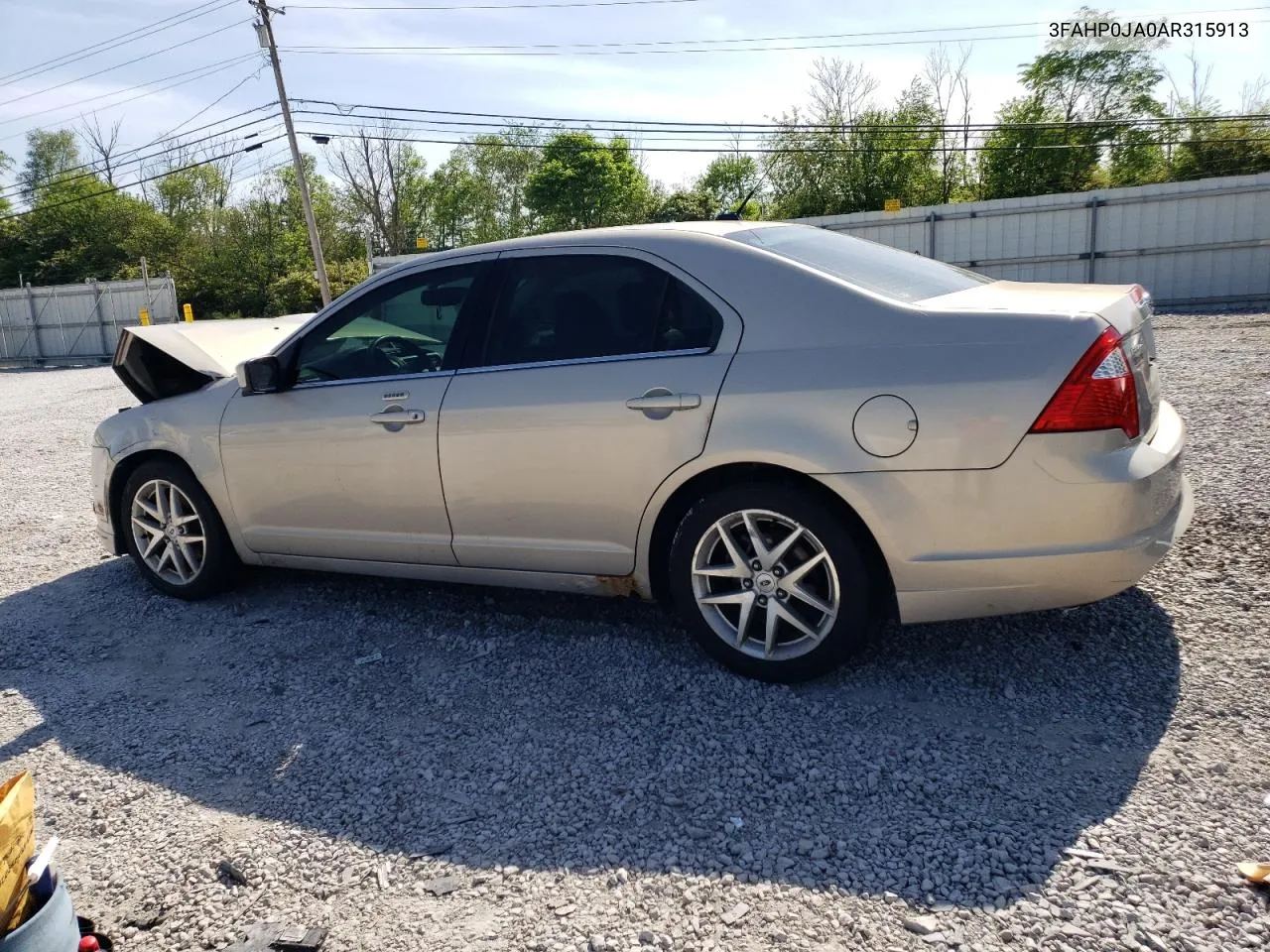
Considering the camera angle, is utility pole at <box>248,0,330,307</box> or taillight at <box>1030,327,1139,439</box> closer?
taillight at <box>1030,327,1139,439</box>

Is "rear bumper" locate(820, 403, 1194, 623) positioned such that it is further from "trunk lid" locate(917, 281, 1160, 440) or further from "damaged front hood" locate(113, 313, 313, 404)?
"damaged front hood" locate(113, 313, 313, 404)

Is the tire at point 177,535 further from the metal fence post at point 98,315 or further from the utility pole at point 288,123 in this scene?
the metal fence post at point 98,315

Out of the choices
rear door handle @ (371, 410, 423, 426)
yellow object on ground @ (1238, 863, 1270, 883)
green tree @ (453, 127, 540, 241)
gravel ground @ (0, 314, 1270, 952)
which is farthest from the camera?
green tree @ (453, 127, 540, 241)

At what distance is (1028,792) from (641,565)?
161cm

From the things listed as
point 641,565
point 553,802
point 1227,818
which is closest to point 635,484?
point 641,565

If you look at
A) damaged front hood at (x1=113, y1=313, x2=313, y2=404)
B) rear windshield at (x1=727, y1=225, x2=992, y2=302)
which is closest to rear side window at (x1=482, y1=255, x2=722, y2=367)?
rear windshield at (x1=727, y1=225, x2=992, y2=302)

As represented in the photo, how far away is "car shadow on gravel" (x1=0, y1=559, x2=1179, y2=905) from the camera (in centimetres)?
275

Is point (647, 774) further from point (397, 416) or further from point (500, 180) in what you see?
point (500, 180)

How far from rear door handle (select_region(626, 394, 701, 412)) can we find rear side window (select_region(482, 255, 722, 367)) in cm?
21

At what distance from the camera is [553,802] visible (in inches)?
120

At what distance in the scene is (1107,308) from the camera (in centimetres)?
320

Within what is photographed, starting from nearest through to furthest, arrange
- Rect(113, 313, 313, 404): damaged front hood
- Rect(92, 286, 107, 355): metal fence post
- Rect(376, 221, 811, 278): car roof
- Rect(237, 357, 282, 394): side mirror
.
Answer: Rect(376, 221, 811, 278): car roof → Rect(237, 357, 282, 394): side mirror → Rect(113, 313, 313, 404): damaged front hood → Rect(92, 286, 107, 355): metal fence post

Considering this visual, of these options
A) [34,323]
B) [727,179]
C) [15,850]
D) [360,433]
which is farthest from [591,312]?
[727,179]

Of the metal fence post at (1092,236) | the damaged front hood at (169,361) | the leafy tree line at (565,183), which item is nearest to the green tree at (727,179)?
the leafy tree line at (565,183)
